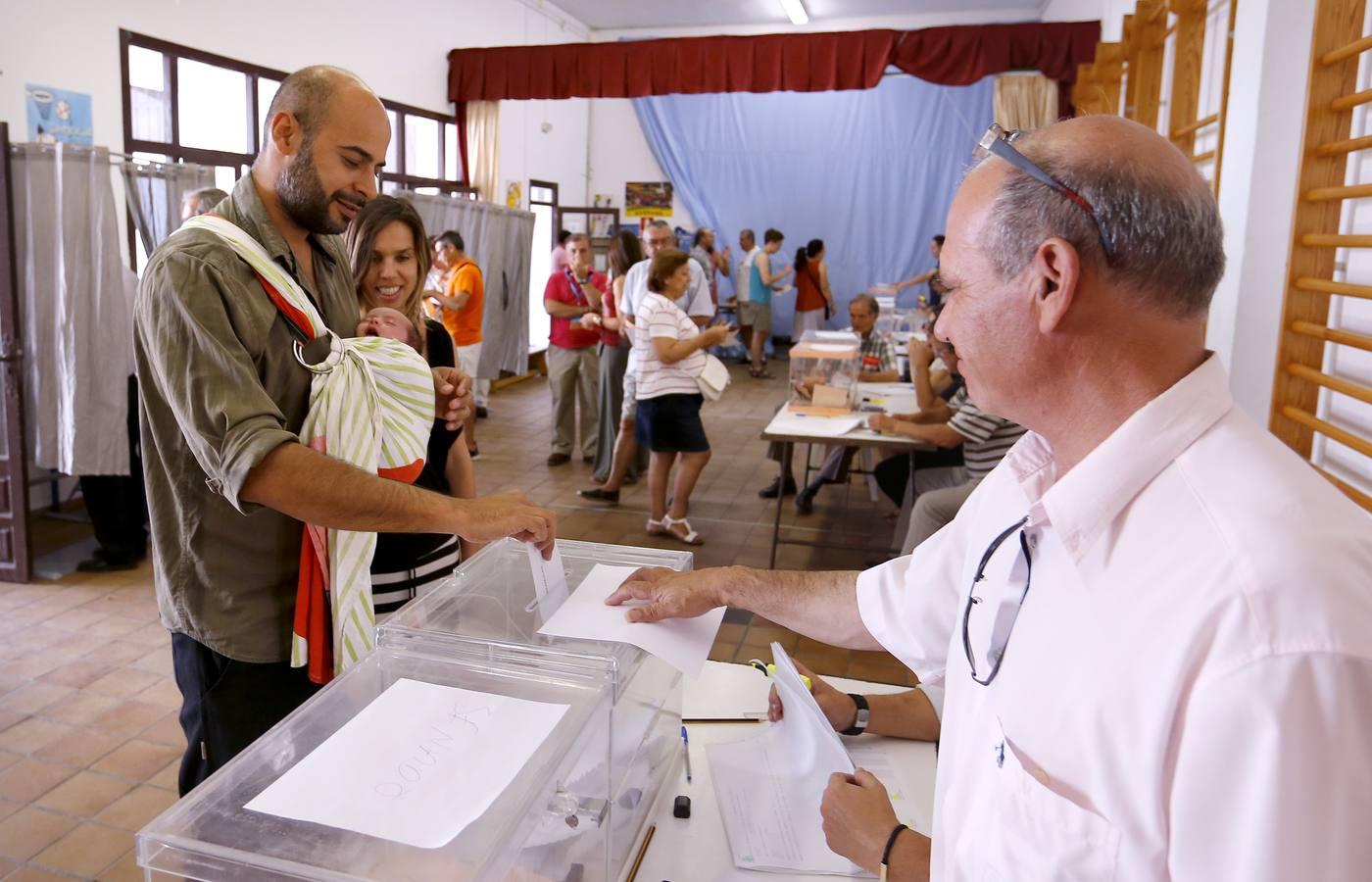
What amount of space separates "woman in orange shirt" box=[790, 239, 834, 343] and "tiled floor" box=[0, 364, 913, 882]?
243 inches

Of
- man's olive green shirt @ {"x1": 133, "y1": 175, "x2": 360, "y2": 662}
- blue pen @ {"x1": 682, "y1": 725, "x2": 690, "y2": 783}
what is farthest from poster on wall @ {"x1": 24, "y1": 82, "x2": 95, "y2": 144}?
blue pen @ {"x1": 682, "y1": 725, "x2": 690, "y2": 783}

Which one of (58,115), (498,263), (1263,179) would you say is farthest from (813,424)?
(498,263)

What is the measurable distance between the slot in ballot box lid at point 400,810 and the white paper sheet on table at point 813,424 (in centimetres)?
309

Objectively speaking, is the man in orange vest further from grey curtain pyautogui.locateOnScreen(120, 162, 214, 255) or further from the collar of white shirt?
the collar of white shirt

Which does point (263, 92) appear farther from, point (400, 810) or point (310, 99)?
point (400, 810)

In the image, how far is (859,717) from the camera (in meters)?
1.55

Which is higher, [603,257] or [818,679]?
[603,257]

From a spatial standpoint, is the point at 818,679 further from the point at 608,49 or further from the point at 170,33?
the point at 608,49

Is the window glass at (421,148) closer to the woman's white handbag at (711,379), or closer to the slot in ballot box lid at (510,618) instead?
the woman's white handbag at (711,379)

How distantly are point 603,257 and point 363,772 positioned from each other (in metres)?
10.9

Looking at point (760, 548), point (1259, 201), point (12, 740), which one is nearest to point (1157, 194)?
point (1259, 201)

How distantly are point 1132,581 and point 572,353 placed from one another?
19.1 ft

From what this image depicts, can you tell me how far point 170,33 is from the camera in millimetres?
5633

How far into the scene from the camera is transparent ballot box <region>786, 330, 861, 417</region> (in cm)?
463
